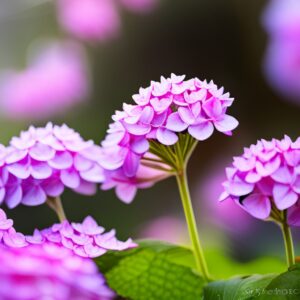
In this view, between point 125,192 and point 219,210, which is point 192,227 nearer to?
point 125,192

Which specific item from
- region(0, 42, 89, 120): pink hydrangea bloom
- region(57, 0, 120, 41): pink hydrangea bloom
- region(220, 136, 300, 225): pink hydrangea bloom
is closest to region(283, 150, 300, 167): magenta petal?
region(220, 136, 300, 225): pink hydrangea bloom

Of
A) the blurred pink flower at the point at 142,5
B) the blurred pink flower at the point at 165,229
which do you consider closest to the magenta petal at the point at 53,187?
the blurred pink flower at the point at 165,229

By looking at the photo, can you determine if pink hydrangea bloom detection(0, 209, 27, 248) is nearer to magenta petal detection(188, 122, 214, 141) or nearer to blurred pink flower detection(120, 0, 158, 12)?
magenta petal detection(188, 122, 214, 141)

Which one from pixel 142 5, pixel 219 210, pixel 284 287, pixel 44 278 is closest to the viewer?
pixel 44 278

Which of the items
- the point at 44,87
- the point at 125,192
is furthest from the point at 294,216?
the point at 44,87

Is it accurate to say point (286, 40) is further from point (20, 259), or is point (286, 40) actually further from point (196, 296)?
point (20, 259)

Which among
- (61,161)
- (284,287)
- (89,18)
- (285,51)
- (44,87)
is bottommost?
(284,287)

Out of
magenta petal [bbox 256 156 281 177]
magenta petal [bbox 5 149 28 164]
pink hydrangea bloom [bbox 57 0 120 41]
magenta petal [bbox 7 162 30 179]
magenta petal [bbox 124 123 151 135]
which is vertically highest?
pink hydrangea bloom [bbox 57 0 120 41]
